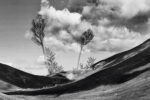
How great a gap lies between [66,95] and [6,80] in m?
14.0

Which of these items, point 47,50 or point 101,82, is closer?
point 101,82

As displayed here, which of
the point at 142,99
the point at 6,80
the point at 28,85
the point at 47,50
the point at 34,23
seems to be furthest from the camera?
the point at 47,50

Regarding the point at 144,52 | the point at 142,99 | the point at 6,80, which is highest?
the point at 6,80

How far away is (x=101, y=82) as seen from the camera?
29375 mm

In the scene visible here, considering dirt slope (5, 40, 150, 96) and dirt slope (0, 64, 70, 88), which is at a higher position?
dirt slope (0, 64, 70, 88)

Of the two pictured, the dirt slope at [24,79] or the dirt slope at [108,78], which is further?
the dirt slope at [24,79]

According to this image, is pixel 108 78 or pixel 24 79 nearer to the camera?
pixel 108 78

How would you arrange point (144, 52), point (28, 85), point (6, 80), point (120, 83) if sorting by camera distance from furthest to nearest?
1. point (28, 85)
2. point (6, 80)
3. point (144, 52)
4. point (120, 83)

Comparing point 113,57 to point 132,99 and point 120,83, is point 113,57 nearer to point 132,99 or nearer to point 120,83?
point 120,83

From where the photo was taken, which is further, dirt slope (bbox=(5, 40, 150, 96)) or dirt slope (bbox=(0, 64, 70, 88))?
dirt slope (bbox=(0, 64, 70, 88))

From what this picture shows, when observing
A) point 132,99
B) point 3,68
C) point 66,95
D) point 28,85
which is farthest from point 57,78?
point 132,99

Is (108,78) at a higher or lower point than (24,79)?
lower

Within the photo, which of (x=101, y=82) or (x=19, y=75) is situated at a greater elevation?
(x=19, y=75)

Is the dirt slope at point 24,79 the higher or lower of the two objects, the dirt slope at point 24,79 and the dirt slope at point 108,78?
the higher
